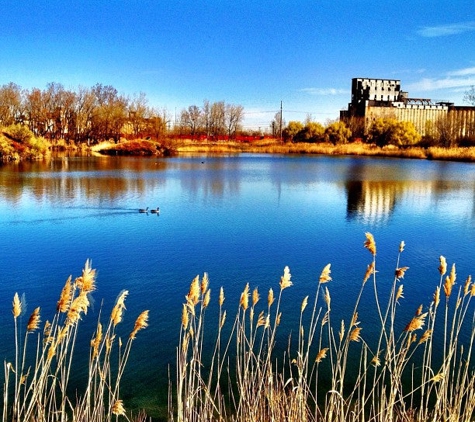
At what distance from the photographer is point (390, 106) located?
68.0 meters

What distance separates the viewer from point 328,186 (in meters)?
17.9

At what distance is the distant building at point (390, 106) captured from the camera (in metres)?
66.2

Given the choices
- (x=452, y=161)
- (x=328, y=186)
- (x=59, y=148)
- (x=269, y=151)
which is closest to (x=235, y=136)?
(x=269, y=151)

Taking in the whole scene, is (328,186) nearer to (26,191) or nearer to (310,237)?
(310,237)

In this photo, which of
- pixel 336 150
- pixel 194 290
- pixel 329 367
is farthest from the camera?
pixel 336 150

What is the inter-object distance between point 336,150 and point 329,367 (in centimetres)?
3774

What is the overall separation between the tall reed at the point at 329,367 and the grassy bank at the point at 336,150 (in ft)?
96.3

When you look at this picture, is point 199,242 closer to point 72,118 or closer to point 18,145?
point 18,145

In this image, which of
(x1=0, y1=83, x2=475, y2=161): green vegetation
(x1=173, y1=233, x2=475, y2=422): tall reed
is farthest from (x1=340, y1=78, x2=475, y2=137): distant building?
(x1=173, y1=233, x2=475, y2=422): tall reed

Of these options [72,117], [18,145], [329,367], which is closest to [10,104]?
[72,117]

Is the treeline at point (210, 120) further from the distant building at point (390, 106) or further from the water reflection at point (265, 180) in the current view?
the water reflection at point (265, 180)

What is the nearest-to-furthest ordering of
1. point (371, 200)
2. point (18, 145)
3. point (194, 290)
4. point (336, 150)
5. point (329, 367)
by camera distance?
1. point (194, 290)
2. point (329, 367)
3. point (371, 200)
4. point (18, 145)
5. point (336, 150)

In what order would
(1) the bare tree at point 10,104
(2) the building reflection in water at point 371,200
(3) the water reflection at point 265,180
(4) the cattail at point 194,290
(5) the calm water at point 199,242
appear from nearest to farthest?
1. (4) the cattail at point 194,290
2. (5) the calm water at point 199,242
3. (2) the building reflection in water at point 371,200
4. (3) the water reflection at point 265,180
5. (1) the bare tree at point 10,104

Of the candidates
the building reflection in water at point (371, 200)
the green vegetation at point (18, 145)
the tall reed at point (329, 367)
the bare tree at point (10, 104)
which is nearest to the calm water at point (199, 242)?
the building reflection in water at point (371, 200)
